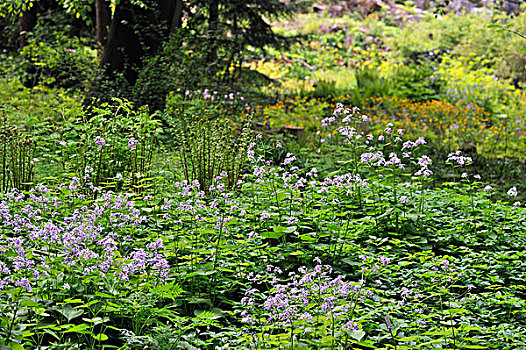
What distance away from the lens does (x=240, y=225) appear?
427 centimetres

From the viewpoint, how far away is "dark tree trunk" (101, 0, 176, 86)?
336 inches

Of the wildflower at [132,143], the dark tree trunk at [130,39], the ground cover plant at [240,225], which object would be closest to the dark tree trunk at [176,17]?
the ground cover plant at [240,225]

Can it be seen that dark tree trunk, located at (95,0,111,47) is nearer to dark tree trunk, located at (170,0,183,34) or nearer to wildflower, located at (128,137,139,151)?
dark tree trunk, located at (170,0,183,34)

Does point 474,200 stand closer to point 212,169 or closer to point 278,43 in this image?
point 212,169

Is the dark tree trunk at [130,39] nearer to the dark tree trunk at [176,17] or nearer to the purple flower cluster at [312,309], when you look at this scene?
the dark tree trunk at [176,17]

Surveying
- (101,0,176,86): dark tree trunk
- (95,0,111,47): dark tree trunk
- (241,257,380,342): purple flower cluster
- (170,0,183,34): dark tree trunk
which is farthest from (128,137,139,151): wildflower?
(95,0,111,47): dark tree trunk

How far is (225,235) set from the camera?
158 inches

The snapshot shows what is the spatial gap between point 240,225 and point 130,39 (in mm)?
5406

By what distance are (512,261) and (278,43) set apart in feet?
27.3

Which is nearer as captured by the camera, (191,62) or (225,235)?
(225,235)

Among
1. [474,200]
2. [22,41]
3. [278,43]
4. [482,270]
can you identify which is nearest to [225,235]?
[482,270]

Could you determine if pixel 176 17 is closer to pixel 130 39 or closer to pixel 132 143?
pixel 130 39

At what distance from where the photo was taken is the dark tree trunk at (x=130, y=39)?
336 inches

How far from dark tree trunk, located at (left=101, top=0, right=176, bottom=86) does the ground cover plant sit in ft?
0.31
